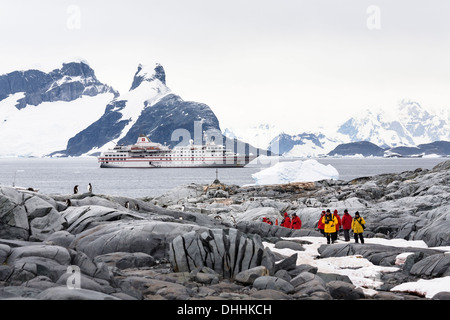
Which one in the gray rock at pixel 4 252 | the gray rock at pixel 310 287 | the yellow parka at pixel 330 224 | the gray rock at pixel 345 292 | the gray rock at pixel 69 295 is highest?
the gray rock at pixel 4 252

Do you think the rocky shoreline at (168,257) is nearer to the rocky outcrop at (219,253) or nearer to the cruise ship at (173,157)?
the rocky outcrop at (219,253)

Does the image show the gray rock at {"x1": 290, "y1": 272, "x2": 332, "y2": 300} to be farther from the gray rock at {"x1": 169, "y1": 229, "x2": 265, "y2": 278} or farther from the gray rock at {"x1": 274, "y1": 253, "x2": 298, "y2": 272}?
the gray rock at {"x1": 274, "y1": 253, "x2": 298, "y2": 272}

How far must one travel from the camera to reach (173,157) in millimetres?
163000

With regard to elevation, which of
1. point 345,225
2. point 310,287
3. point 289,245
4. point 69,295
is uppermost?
point 69,295

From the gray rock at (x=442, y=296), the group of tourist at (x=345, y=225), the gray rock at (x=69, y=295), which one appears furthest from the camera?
the group of tourist at (x=345, y=225)

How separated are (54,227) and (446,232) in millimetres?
14504

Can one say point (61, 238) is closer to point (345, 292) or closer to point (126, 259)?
point (126, 259)

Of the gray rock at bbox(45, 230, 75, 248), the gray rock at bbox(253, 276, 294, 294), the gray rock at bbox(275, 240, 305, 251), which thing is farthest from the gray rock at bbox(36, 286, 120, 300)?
the gray rock at bbox(275, 240, 305, 251)

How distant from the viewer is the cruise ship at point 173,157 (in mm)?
158375

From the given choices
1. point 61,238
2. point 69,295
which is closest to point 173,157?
point 61,238

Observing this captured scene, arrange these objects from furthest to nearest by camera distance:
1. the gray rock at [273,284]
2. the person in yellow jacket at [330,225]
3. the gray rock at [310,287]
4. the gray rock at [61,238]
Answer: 1. the person in yellow jacket at [330,225]
2. the gray rock at [61,238]
3. the gray rock at [273,284]
4. the gray rock at [310,287]

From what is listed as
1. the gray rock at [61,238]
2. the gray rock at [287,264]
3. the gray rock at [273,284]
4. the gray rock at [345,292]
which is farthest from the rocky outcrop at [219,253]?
the gray rock at [61,238]

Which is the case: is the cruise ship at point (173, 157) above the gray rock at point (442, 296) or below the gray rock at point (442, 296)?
above
